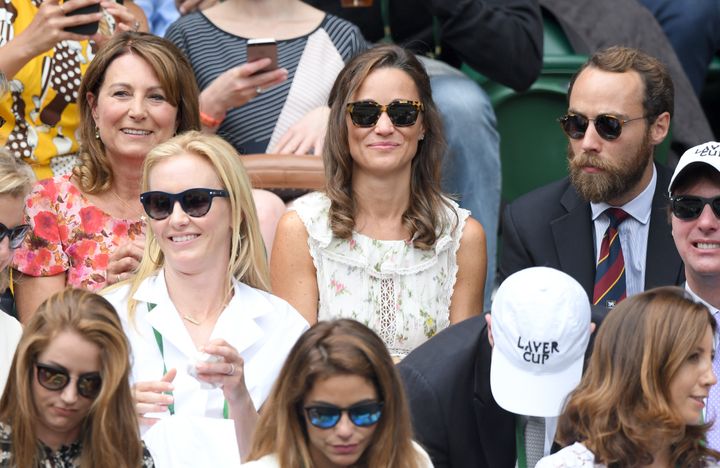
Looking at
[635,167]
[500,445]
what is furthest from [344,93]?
[500,445]

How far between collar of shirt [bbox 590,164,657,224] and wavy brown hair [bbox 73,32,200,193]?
1.50 metres

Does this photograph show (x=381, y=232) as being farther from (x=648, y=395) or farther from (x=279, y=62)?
(x=648, y=395)

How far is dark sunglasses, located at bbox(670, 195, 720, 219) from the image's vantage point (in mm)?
4859

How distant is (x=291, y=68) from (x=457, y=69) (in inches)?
35.8

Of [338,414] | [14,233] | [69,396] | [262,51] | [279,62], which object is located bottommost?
[338,414]

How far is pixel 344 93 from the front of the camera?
5238 millimetres

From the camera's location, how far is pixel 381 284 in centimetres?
512

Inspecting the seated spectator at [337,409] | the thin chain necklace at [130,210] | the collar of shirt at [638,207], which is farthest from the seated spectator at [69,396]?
the collar of shirt at [638,207]

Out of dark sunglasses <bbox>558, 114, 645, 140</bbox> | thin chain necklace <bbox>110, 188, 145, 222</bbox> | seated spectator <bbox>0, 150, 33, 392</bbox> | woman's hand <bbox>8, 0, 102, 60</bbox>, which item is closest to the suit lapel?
dark sunglasses <bbox>558, 114, 645, 140</bbox>

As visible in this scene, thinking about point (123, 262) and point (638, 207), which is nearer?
point (123, 262)

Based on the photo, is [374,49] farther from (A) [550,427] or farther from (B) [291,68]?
(A) [550,427]

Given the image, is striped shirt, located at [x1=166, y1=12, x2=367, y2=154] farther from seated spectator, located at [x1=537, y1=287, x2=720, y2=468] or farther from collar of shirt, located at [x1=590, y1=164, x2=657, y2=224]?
seated spectator, located at [x1=537, y1=287, x2=720, y2=468]

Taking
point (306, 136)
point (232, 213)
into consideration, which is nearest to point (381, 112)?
point (306, 136)

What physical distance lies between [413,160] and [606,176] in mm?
708
